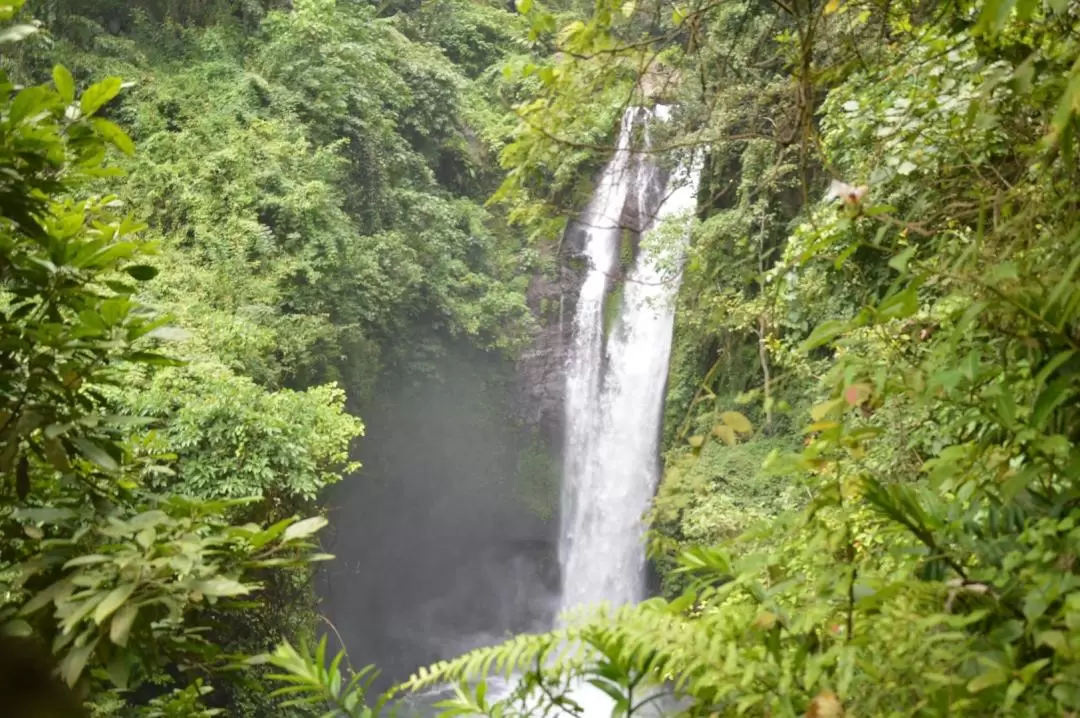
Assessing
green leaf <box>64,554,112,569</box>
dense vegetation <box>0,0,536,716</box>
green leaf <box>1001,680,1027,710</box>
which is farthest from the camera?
dense vegetation <box>0,0,536,716</box>

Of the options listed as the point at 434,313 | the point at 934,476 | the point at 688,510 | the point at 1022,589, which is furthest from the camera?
the point at 434,313

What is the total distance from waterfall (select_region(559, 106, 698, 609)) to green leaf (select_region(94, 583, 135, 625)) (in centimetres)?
1037

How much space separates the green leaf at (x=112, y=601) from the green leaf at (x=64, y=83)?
0.79m

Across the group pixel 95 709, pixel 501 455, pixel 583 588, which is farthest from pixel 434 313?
pixel 95 709

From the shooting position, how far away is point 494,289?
13.2 meters

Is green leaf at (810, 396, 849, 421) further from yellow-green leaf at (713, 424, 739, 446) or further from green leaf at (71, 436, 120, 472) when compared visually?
green leaf at (71, 436, 120, 472)

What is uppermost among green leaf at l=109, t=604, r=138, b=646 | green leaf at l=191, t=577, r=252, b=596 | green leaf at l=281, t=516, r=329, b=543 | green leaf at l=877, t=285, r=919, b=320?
green leaf at l=877, t=285, r=919, b=320

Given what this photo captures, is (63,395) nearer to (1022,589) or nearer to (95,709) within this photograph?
(95,709)

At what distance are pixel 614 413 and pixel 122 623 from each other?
1168cm

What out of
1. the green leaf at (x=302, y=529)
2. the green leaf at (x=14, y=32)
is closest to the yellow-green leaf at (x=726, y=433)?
the green leaf at (x=302, y=529)

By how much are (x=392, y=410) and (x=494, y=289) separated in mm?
2592

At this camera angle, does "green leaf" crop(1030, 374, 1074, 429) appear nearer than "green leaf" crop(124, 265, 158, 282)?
Yes

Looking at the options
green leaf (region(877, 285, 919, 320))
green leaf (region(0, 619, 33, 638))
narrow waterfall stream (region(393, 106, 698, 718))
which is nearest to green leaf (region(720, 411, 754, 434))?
green leaf (region(877, 285, 919, 320))

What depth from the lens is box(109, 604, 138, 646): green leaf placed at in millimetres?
1088
